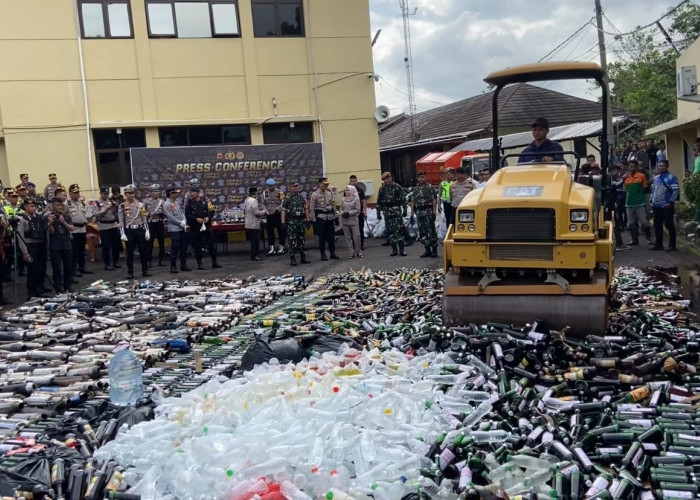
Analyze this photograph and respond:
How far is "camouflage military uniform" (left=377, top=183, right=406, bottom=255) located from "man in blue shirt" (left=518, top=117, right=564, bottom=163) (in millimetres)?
7851

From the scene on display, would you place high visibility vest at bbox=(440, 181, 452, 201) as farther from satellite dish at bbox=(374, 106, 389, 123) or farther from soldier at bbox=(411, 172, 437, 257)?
satellite dish at bbox=(374, 106, 389, 123)

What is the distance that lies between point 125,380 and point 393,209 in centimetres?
1093

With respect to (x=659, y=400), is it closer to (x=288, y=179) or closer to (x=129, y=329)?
(x=129, y=329)

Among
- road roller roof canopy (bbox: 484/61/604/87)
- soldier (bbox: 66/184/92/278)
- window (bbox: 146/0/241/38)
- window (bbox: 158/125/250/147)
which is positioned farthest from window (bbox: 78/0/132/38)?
road roller roof canopy (bbox: 484/61/604/87)

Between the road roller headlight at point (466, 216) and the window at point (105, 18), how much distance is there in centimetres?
1655

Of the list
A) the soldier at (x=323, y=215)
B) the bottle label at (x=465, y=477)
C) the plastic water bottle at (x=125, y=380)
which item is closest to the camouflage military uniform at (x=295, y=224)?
the soldier at (x=323, y=215)

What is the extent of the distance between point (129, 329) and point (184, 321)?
0.80m

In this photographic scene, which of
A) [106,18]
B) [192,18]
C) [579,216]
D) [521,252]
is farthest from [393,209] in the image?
[106,18]

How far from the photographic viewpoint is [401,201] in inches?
660

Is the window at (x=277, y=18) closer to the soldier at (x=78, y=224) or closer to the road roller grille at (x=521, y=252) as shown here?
the soldier at (x=78, y=224)

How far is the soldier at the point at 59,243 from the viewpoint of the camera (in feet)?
44.2

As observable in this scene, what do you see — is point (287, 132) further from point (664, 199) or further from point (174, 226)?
point (664, 199)

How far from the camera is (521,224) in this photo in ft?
24.1

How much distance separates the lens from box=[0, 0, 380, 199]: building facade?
20078 mm
